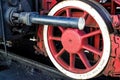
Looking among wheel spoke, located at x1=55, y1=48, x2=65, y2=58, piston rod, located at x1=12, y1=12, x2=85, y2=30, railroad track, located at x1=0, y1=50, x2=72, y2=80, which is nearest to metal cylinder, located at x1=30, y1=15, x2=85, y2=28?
piston rod, located at x1=12, y1=12, x2=85, y2=30

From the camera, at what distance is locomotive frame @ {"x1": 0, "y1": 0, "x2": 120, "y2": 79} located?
2.24 meters

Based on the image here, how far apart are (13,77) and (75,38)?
122 cm

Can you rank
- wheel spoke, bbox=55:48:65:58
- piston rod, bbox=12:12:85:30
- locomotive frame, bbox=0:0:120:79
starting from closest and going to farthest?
piston rod, bbox=12:12:85:30, locomotive frame, bbox=0:0:120:79, wheel spoke, bbox=55:48:65:58

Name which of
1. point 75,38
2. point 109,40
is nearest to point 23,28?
point 75,38

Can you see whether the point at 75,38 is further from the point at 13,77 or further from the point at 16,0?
the point at 13,77

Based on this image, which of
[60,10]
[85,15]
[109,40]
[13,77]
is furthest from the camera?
[13,77]

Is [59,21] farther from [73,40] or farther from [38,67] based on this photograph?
[38,67]

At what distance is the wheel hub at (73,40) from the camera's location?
2.41m

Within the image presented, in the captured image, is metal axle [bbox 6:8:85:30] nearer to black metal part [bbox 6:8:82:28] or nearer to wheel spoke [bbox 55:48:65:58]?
black metal part [bbox 6:8:82:28]

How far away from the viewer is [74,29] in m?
2.44

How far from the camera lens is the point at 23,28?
2.98m

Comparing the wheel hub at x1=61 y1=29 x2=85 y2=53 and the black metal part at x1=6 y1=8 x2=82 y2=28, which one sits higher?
the black metal part at x1=6 y1=8 x2=82 y2=28

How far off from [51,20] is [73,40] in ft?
0.94

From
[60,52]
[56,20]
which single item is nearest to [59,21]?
[56,20]
